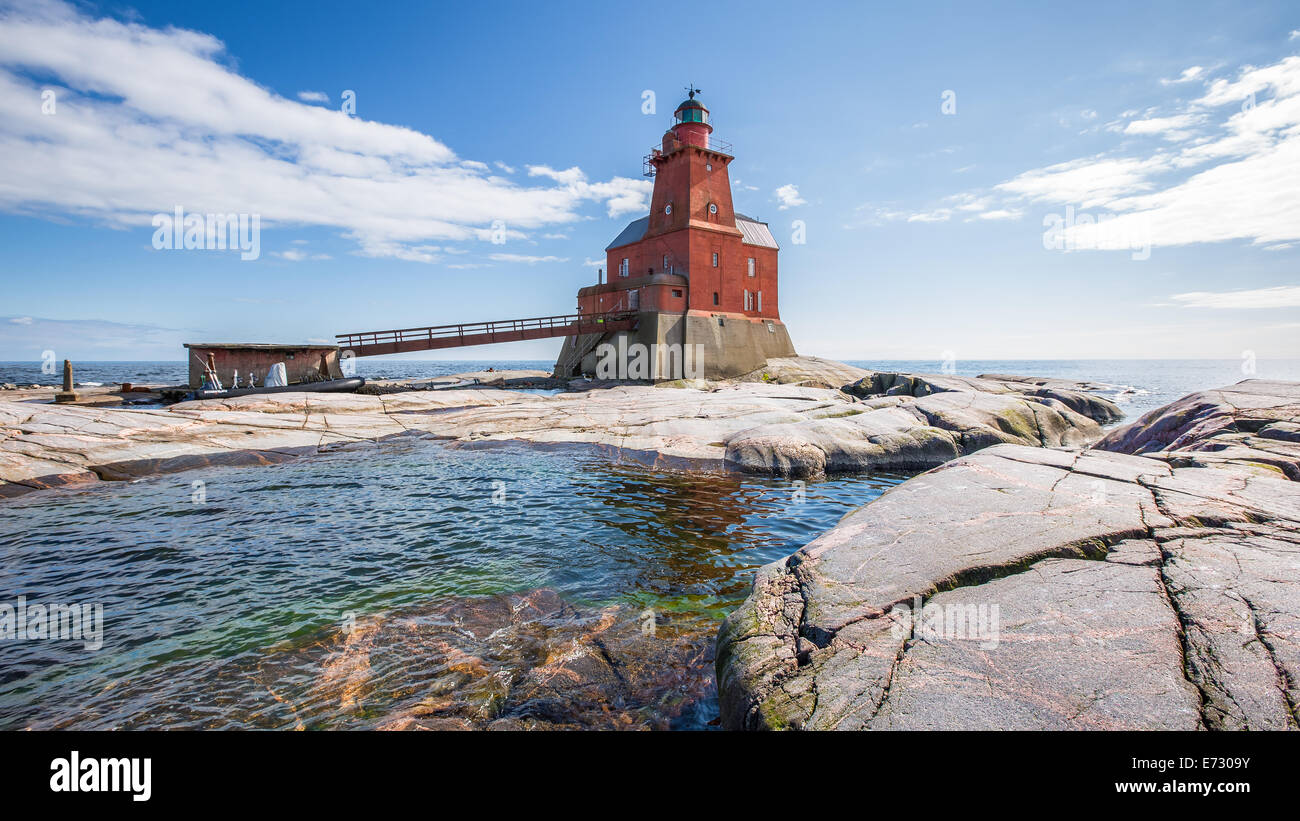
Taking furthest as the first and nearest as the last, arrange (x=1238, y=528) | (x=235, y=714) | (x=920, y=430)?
(x=920, y=430) < (x=1238, y=528) < (x=235, y=714)

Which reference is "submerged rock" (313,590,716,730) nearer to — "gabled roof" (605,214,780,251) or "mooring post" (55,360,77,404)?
"mooring post" (55,360,77,404)

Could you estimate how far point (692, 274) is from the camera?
3341 centimetres

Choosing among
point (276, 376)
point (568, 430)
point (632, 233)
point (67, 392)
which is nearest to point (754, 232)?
point (632, 233)

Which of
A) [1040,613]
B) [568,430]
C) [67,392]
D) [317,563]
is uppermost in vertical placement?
[67,392]

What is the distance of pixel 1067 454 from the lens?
787cm

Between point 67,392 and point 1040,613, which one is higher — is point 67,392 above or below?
above

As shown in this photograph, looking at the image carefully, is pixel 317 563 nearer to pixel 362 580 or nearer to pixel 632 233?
pixel 362 580

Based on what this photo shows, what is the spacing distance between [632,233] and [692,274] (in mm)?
9530

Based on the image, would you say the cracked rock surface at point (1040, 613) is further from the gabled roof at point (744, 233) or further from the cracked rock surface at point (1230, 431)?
the gabled roof at point (744, 233)

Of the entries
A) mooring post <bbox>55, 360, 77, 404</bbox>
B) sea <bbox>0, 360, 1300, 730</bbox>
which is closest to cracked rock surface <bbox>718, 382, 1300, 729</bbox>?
sea <bbox>0, 360, 1300, 730</bbox>

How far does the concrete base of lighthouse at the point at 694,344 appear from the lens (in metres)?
31.9
